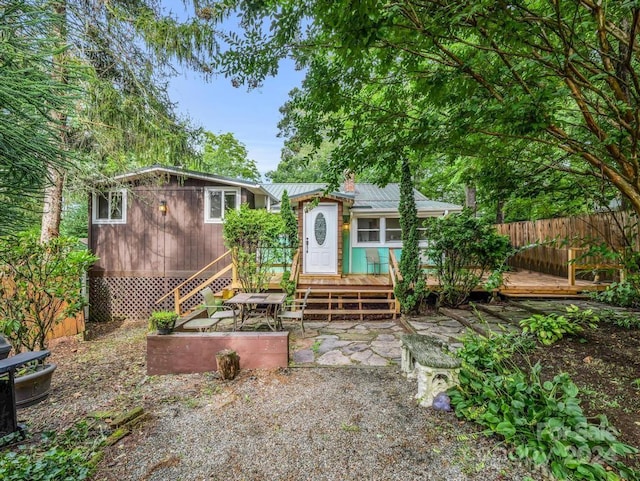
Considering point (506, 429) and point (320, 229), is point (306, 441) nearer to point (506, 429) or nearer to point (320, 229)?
point (506, 429)

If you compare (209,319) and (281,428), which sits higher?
(209,319)

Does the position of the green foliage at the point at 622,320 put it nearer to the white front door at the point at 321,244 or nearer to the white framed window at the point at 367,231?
the white front door at the point at 321,244

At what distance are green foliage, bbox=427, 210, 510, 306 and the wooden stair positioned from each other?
4.22ft

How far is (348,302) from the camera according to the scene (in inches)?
263

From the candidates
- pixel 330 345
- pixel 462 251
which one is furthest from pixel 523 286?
pixel 330 345

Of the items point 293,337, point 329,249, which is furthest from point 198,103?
point 293,337

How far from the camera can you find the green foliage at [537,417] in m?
1.83

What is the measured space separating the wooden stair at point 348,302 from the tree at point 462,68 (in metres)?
3.72

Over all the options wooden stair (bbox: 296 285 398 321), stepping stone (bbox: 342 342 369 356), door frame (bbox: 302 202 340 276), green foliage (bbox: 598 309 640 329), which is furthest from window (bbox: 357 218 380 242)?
green foliage (bbox: 598 309 640 329)

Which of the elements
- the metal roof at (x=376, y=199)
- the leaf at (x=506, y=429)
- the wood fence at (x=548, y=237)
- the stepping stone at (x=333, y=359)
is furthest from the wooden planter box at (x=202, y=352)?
the wood fence at (x=548, y=237)

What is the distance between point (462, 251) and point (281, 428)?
4.93m

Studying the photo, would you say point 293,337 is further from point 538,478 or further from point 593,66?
point 593,66

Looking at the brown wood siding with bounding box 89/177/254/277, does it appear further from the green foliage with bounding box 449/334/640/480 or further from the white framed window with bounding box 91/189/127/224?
the green foliage with bounding box 449/334/640/480

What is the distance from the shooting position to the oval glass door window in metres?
9.08
